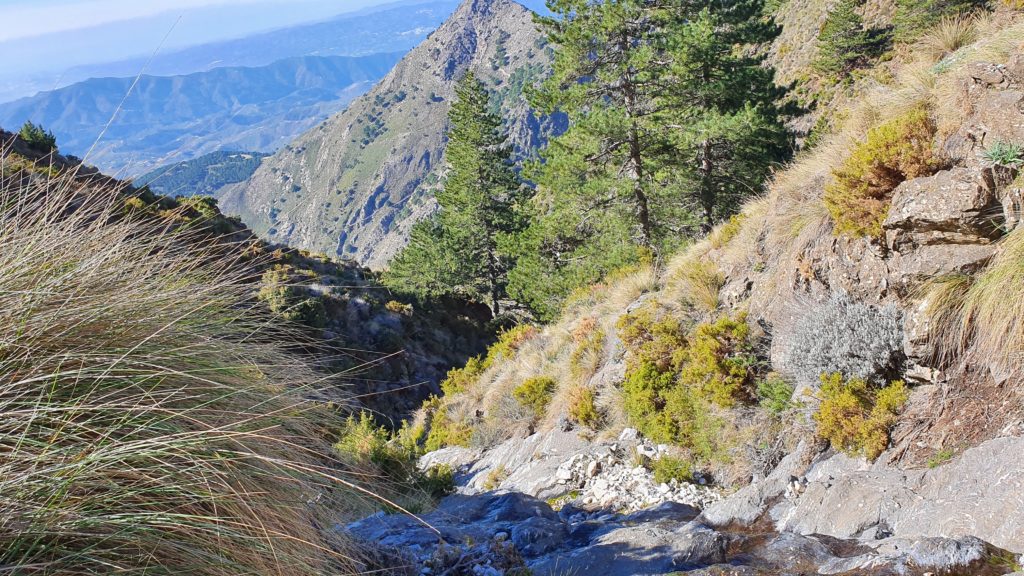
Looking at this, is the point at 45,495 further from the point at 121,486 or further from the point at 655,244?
the point at 655,244

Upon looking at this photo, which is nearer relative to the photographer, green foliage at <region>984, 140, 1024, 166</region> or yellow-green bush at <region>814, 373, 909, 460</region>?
green foliage at <region>984, 140, 1024, 166</region>

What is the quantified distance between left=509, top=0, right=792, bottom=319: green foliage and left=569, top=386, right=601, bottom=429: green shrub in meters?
5.61

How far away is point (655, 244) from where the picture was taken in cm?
1416

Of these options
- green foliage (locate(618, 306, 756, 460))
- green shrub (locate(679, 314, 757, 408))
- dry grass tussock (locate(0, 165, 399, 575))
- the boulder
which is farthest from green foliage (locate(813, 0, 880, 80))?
dry grass tussock (locate(0, 165, 399, 575))

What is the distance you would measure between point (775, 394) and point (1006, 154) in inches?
110

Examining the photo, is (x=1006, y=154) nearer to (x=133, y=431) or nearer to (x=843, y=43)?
(x=133, y=431)

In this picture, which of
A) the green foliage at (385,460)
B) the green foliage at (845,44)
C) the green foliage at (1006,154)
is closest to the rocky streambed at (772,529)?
the green foliage at (385,460)

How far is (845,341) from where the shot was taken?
5172 mm

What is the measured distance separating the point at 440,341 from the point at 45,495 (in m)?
27.5

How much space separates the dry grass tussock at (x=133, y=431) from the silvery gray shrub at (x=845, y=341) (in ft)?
14.7

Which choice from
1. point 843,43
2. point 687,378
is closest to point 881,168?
point 687,378

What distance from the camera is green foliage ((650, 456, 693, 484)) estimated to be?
6.13m

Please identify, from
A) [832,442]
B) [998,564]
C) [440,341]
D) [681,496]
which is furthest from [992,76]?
[440,341]

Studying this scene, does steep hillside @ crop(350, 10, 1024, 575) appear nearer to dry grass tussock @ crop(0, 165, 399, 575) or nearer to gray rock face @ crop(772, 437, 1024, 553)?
gray rock face @ crop(772, 437, 1024, 553)
